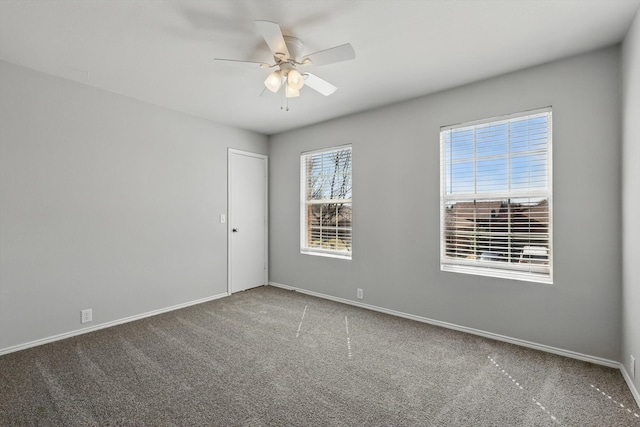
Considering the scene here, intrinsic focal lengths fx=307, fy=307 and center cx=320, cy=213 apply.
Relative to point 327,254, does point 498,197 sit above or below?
above

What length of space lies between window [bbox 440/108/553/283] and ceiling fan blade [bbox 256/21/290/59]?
196 centimetres

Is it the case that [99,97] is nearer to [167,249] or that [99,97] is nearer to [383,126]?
[167,249]

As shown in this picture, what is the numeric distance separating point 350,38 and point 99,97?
8.94 ft

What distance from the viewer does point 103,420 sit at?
184 cm

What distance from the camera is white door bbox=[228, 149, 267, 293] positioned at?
15.2 ft

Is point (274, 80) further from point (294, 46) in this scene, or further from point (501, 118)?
point (501, 118)

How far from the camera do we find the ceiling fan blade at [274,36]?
1863 millimetres

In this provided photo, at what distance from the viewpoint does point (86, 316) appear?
315 cm

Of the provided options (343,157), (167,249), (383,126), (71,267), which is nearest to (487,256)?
(383,126)

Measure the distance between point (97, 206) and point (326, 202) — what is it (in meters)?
2.74

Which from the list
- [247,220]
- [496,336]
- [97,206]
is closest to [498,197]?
[496,336]

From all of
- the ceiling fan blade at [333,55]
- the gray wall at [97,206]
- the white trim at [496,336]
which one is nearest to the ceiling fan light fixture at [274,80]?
the ceiling fan blade at [333,55]

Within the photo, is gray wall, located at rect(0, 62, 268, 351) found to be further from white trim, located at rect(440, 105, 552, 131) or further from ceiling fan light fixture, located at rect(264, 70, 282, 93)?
white trim, located at rect(440, 105, 552, 131)

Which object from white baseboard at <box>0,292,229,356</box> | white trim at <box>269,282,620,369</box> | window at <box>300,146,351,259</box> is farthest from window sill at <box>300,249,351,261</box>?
white baseboard at <box>0,292,229,356</box>
